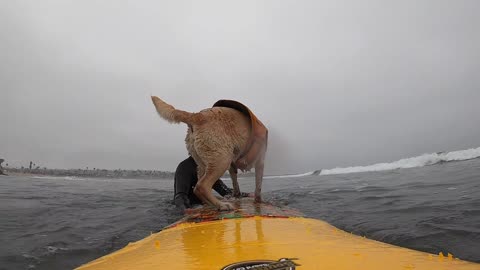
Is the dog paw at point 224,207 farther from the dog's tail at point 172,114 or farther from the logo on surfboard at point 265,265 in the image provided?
the logo on surfboard at point 265,265

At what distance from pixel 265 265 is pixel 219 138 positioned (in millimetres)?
3551

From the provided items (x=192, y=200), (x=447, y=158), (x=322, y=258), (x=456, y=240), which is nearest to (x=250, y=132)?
(x=192, y=200)

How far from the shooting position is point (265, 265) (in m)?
1.51

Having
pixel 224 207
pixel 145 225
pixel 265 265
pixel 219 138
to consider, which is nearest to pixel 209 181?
pixel 224 207

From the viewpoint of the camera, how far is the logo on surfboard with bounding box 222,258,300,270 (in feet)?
4.81

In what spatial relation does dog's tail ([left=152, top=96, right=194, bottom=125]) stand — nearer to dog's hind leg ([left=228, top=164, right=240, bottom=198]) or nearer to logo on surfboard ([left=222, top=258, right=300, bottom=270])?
dog's hind leg ([left=228, top=164, right=240, bottom=198])

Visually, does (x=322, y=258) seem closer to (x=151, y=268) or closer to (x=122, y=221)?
(x=151, y=268)

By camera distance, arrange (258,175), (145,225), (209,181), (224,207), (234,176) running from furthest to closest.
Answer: (234,176)
(258,175)
(145,225)
(209,181)
(224,207)

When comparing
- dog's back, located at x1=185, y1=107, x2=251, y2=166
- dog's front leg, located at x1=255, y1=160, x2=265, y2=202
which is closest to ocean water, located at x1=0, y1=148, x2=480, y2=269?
dog's front leg, located at x1=255, y1=160, x2=265, y2=202

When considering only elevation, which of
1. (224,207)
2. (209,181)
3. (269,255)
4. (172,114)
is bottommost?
(224,207)

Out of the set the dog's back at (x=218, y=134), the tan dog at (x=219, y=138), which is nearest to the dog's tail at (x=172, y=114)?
the tan dog at (x=219, y=138)

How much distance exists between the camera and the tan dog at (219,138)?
491 centimetres

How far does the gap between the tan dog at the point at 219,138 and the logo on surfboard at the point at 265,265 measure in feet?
10.2

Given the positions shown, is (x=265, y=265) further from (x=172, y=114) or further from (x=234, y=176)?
(x=234, y=176)
